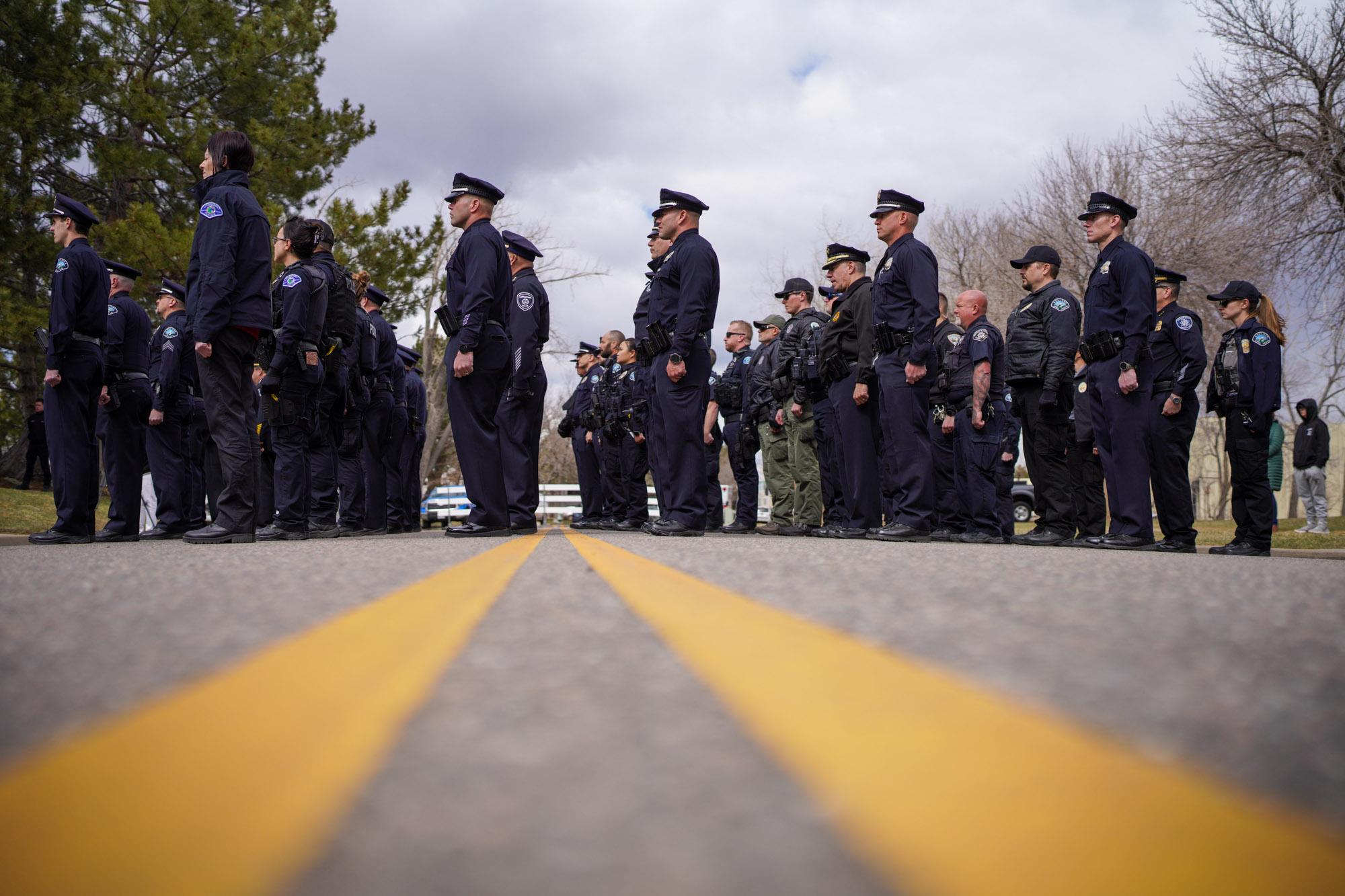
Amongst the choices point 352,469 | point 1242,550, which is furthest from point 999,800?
point 352,469

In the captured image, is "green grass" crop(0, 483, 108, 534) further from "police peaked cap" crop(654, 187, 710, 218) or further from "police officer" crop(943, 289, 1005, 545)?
"police officer" crop(943, 289, 1005, 545)

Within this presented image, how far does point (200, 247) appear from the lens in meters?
6.65

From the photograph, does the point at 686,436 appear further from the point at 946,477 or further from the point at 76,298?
the point at 76,298

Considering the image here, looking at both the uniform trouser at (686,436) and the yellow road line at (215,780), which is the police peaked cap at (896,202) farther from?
the yellow road line at (215,780)

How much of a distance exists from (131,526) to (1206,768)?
8617 millimetres

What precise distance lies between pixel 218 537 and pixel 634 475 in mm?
6596

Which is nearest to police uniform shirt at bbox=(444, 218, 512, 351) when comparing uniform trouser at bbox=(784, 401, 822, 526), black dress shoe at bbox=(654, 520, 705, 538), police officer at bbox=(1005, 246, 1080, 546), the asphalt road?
black dress shoe at bbox=(654, 520, 705, 538)

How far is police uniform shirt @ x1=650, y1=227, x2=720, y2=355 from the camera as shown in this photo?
24.3ft

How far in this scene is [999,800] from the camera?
94cm

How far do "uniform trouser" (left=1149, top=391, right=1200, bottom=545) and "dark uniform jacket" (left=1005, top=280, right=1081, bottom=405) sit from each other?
0.79m

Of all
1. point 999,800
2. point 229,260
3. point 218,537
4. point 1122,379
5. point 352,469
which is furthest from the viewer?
point 352,469

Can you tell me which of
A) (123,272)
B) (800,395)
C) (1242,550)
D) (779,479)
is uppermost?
(123,272)

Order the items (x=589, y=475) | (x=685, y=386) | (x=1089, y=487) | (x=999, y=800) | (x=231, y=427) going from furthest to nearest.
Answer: (x=589, y=475) < (x=1089, y=487) < (x=685, y=386) < (x=231, y=427) < (x=999, y=800)

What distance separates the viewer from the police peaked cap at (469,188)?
7871 mm
